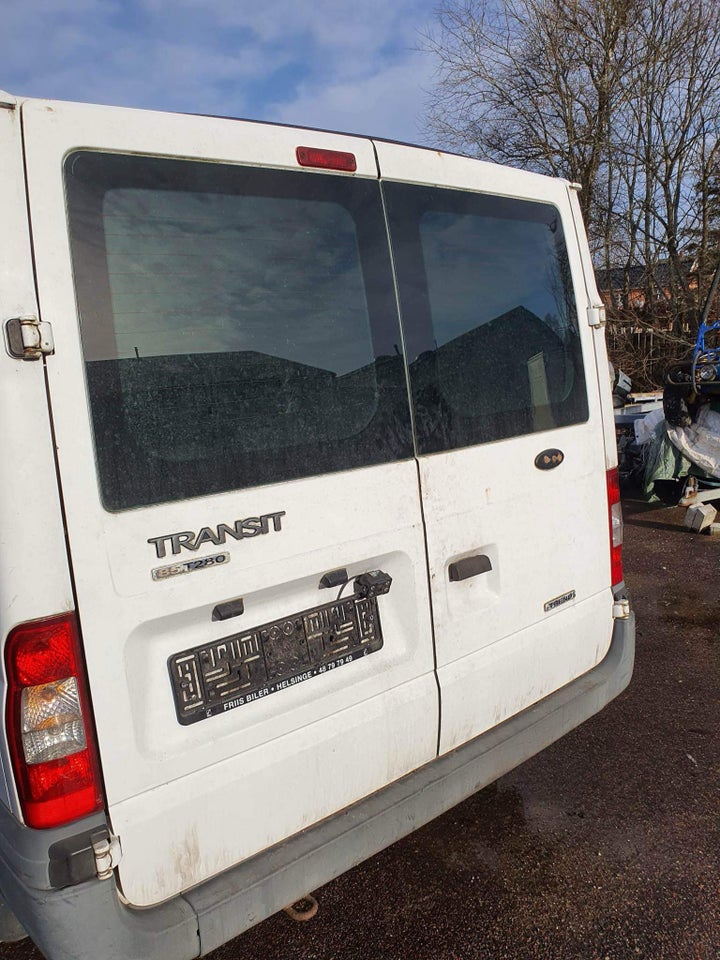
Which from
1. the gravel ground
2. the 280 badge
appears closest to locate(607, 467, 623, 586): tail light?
the gravel ground

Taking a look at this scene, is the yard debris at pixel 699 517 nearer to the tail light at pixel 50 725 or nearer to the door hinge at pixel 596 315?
the door hinge at pixel 596 315

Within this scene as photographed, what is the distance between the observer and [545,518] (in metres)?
2.48

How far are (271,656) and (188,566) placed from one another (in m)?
0.37

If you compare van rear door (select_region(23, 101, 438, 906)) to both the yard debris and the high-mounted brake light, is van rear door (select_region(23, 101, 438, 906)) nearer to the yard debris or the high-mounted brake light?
the high-mounted brake light

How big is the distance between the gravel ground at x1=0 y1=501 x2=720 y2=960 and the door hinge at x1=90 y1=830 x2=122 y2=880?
93cm

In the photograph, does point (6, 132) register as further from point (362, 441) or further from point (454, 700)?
point (454, 700)

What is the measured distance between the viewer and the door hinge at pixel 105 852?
157cm

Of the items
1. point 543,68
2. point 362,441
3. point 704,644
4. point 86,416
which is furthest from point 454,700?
point 543,68

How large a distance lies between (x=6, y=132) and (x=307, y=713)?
1582 mm

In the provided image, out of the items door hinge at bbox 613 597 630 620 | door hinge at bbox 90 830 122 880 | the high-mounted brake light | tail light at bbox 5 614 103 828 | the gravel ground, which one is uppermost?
the high-mounted brake light

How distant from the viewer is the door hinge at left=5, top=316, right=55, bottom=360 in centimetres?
145

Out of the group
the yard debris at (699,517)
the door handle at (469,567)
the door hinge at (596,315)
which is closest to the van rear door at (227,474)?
the door handle at (469,567)

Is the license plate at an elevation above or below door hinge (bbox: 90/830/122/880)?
above

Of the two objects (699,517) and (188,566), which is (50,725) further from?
(699,517)
